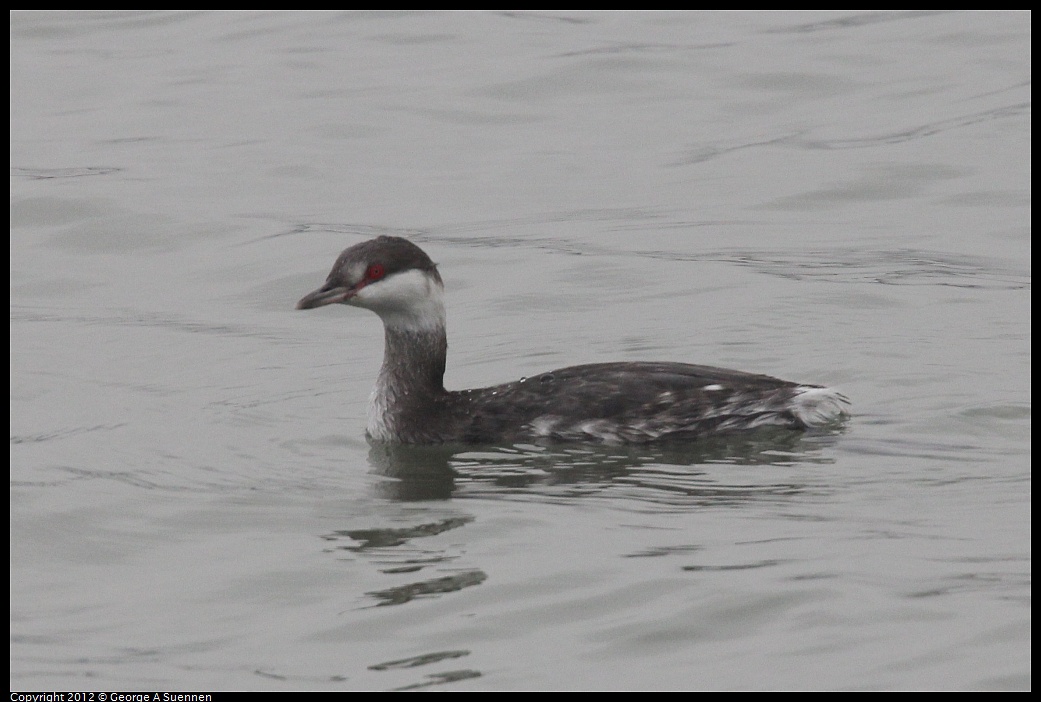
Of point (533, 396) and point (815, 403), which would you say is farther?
point (533, 396)

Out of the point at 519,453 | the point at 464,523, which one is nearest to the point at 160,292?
the point at 519,453

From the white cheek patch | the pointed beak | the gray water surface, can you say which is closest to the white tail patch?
the gray water surface

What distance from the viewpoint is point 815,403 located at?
36.9 feet

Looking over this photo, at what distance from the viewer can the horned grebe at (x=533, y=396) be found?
440 inches

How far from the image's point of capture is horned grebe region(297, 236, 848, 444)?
1119cm

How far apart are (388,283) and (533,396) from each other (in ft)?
3.52

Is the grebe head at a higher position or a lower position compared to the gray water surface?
higher

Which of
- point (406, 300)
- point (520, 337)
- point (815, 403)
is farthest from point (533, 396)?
point (520, 337)

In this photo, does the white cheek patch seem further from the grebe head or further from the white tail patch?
the white tail patch

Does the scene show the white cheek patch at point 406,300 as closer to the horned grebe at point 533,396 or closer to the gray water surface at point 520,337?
the horned grebe at point 533,396

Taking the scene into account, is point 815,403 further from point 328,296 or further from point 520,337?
point 520,337

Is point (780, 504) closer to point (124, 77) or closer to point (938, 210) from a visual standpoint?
point (938, 210)

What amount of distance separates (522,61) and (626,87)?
6.60 feet

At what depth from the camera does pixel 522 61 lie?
77.3 feet
